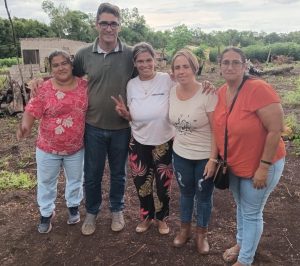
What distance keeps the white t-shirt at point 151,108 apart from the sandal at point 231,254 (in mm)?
1063

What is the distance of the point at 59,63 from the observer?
123 inches

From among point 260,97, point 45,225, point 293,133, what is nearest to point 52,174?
point 45,225

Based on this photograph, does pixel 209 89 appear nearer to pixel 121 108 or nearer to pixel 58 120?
pixel 121 108

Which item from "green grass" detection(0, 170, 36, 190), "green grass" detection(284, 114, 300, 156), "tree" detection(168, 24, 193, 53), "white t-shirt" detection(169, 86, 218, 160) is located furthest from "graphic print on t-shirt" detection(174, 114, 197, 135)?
"tree" detection(168, 24, 193, 53)

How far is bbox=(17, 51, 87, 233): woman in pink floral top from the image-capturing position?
3.12m

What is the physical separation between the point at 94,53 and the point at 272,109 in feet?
5.29

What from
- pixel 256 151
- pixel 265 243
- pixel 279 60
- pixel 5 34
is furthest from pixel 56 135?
pixel 5 34

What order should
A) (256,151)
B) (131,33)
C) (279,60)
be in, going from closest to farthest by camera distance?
(256,151), (279,60), (131,33)

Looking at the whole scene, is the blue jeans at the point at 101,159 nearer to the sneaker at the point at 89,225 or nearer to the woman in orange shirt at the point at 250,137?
the sneaker at the point at 89,225

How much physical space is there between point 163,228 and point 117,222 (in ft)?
1.52

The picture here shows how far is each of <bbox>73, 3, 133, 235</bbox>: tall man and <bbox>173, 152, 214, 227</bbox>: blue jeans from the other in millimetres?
632

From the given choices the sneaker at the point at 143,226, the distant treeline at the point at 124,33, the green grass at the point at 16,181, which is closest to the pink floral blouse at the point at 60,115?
the sneaker at the point at 143,226

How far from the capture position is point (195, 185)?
2988 millimetres

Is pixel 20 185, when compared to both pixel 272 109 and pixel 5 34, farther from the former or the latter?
pixel 5 34
